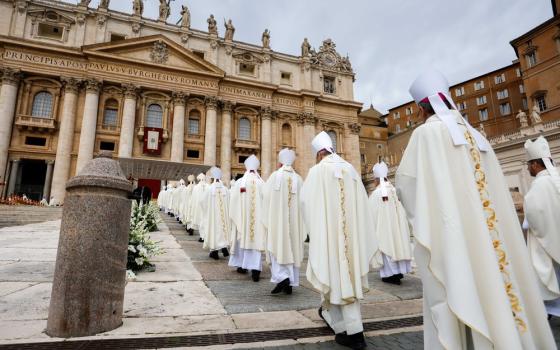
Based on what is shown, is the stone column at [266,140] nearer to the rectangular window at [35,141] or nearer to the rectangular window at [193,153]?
the rectangular window at [193,153]

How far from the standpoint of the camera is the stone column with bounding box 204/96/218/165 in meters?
29.5

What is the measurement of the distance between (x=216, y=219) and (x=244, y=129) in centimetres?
2607

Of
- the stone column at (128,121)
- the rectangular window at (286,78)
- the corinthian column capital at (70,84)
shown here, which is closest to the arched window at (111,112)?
the stone column at (128,121)

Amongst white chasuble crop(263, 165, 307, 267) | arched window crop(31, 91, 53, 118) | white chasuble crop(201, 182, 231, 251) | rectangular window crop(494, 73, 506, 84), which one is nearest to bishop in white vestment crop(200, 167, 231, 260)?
white chasuble crop(201, 182, 231, 251)

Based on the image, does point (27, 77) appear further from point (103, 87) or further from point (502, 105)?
point (502, 105)

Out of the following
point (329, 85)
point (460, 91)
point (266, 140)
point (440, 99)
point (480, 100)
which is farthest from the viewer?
point (460, 91)

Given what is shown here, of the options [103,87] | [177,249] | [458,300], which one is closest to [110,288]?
[458,300]

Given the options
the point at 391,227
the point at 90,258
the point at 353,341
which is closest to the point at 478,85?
the point at 391,227

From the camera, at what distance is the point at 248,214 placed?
648cm

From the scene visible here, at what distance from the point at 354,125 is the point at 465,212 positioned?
37.2 m

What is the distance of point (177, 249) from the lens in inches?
336

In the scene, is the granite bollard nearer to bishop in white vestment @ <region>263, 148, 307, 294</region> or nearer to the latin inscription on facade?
bishop in white vestment @ <region>263, 148, 307, 294</region>

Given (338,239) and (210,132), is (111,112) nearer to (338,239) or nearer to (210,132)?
(210,132)

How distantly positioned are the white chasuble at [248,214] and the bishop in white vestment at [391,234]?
224 centimetres
